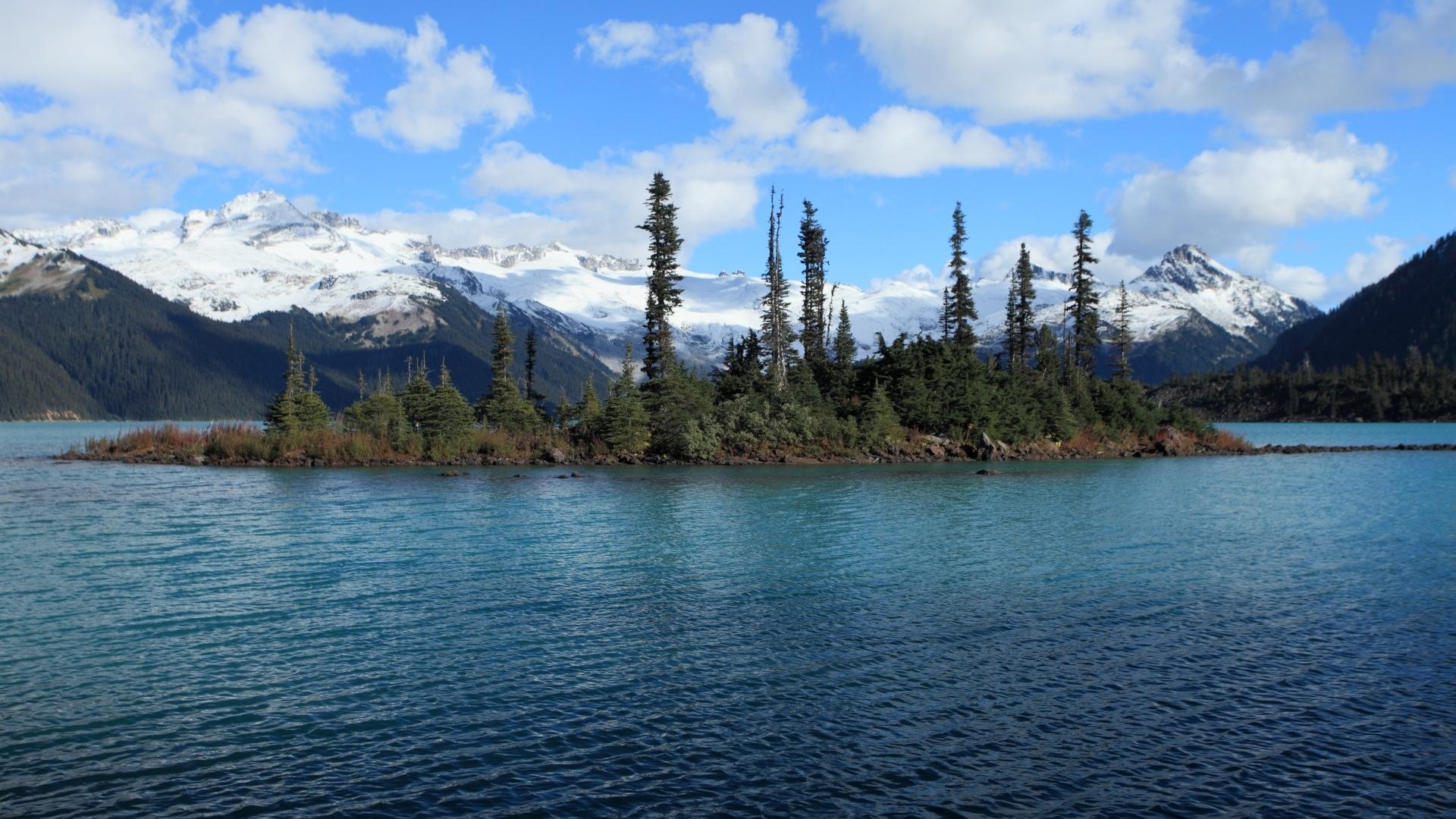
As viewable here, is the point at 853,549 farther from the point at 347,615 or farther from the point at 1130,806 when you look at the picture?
the point at 1130,806

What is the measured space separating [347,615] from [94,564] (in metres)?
13.8

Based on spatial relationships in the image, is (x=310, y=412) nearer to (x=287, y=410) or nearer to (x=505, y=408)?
(x=287, y=410)

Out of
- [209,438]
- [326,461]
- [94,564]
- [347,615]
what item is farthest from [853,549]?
[209,438]

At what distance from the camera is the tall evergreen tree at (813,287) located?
108 meters

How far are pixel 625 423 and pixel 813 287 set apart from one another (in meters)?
34.1

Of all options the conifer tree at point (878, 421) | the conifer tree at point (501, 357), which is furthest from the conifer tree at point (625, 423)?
the conifer tree at point (878, 421)

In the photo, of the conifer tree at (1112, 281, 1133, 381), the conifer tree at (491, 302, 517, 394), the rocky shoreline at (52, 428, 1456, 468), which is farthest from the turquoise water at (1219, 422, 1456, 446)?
the conifer tree at (491, 302, 517, 394)

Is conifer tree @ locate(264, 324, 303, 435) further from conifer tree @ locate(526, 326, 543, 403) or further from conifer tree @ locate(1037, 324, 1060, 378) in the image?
conifer tree @ locate(1037, 324, 1060, 378)

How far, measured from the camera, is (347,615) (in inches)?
961

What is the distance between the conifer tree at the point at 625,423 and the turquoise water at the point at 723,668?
44850mm

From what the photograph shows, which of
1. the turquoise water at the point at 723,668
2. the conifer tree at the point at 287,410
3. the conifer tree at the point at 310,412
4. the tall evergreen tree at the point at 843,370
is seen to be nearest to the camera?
the turquoise water at the point at 723,668

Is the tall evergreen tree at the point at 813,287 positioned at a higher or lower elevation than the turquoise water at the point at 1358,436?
higher

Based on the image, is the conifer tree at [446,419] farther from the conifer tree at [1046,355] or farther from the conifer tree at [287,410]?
the conifer tree at [1046,355]

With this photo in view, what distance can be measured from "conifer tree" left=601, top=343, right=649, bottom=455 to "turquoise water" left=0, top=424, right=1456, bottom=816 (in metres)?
44.8
